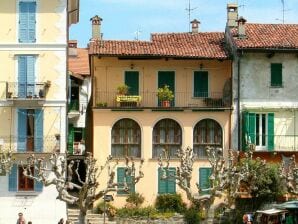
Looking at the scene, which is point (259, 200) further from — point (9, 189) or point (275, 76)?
point (9, 189)

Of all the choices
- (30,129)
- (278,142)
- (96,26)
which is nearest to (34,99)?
(30,129)

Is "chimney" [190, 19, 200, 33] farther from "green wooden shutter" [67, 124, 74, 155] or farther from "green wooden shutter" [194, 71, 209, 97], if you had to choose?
"green wooden shutter" [67, 124, 74, 155]

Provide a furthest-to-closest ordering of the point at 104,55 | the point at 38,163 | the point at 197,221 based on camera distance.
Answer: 1. the point at 104,55
2. the point at 197,221
3. the point at 38,163

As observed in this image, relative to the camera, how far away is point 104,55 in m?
59.2

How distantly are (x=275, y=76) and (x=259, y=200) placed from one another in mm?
8217

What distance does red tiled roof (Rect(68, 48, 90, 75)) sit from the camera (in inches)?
2692

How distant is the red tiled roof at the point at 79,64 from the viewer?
68375 mm

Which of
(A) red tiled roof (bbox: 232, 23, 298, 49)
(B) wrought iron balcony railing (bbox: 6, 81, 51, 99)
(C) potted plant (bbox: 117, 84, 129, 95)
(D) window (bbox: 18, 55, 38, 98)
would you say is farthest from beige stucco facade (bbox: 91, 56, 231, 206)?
(D) window (bbox: 18, 55, 38, 98)

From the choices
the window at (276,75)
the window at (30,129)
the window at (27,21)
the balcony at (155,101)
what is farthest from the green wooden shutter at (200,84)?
the window at (27,21)

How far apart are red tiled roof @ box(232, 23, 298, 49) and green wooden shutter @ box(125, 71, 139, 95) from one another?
6.54 m

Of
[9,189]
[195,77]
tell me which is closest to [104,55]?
[195,77]

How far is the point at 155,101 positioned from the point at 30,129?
7953mm

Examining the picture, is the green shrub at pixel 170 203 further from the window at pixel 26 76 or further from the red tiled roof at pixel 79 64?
the red tiled roof at pixel 79 64

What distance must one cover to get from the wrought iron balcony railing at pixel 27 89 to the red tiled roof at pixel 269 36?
12.1 m
